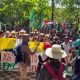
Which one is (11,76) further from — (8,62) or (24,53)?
(24,53)

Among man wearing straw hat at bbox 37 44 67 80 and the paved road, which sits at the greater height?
man wearing straw hat at bbox 37 44 67 80

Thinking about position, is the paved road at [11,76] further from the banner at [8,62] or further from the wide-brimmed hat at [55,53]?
the wide-brimmed hat at [55,53]

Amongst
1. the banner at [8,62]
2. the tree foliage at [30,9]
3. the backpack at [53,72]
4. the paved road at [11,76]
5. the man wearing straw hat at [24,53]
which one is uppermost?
the backpack at [53,72]

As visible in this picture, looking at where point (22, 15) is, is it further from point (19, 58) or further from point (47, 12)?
point (19, 58)

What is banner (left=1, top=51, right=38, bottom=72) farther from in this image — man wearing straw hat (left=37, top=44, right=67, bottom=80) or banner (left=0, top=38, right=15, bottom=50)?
man wearing straw hat (left=37, top=44, right=67, bottom=80)

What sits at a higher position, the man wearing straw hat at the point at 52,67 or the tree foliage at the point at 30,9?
the man wearing straw hat at the point at 52,67

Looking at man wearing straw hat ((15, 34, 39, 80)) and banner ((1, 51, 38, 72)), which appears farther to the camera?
banner ((1, 51, 38, 72))

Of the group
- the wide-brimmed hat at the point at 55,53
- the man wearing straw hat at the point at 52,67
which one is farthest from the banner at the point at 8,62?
the man wearing straw hat at the point at 52,67

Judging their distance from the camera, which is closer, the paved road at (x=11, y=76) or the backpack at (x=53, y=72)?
the backpack at (x=53, y=72)

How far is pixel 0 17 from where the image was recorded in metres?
49.4

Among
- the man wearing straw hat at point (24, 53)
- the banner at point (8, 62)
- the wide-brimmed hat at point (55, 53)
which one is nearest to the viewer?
the wide-brimmed hat at point (55, 53)

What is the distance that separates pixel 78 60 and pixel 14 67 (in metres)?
7.31

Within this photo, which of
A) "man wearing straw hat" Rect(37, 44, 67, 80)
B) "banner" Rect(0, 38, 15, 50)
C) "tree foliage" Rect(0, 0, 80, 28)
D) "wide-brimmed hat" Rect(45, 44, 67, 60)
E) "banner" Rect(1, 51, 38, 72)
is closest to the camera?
"man wearing straw hat" Rect(37, 44, 67, 80)

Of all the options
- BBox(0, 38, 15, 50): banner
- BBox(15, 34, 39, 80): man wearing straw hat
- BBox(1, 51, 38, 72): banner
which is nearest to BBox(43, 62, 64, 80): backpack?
BBox(15, 34, 39, 80): man wearing straw hat
